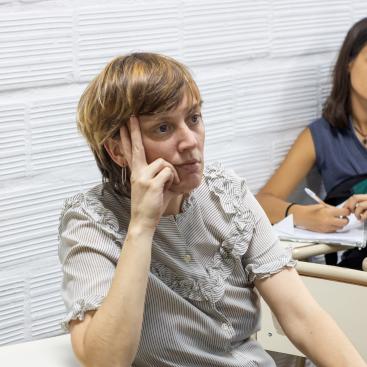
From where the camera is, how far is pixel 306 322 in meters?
1.67

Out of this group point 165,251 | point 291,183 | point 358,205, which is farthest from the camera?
point 291,183

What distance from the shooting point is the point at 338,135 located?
2.97 meters

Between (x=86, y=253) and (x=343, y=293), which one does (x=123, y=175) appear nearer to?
(x=86, y=253)

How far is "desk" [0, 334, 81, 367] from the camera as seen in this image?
154cm

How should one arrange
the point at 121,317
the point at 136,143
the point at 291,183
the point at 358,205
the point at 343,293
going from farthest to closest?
the point at 291,183, the point at 358,205, the point at 343,293, the point at 136,143, the point at 121,317

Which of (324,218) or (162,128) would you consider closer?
(162,128)

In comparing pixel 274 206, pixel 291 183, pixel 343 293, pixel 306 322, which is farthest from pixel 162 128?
pixel 291 183

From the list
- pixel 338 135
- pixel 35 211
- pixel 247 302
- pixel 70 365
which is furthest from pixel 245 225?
pixel 338 135

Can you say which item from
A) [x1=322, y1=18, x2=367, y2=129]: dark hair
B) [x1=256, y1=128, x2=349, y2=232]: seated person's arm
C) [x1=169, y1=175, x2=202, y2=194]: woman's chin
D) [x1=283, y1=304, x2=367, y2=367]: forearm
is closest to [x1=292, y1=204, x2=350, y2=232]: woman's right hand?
[x1=256, y1=128, x2=349, y2=232]: seated person's arm

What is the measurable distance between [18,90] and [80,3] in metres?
0.31

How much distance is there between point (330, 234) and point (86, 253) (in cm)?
123

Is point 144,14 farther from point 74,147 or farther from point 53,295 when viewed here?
point 53,295

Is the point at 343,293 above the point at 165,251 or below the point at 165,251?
below

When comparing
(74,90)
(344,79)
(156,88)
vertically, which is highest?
(156,88)
